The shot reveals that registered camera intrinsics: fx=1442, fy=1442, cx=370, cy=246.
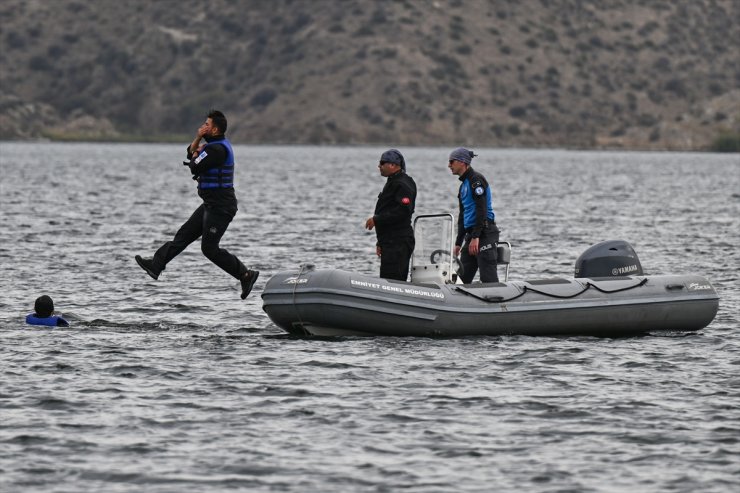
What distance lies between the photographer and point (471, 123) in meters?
123

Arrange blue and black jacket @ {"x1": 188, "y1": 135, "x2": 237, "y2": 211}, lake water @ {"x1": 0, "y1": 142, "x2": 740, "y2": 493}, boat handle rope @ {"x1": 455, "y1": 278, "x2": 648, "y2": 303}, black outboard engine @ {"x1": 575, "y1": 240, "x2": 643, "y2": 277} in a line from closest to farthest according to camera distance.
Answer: lake water @ {"x1": 0, "y1": 142, "x2": 740, "y2": 493} → boat handle rope @ {"x1": 455, "y1": 278, "x2": 648, "y2": 303} → blue and black jacket @ {"x1": 188, "y1": 135, "x2": 237, "y2": 211} → black outboard engine @ {"x1": 575, "y1": 240, "x2": 643, "y2": 277}

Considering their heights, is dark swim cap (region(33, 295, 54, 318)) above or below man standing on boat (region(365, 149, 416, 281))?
below

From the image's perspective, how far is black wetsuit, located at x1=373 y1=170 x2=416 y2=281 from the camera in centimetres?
1612

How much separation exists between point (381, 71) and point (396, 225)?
109506 millimetres

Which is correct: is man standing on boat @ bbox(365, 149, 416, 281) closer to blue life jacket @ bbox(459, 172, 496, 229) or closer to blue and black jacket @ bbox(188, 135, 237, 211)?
blue life jacket @ bbox(459, 172, 496, 229)

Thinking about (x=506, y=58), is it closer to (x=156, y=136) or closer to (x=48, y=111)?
(x=156, y=136)

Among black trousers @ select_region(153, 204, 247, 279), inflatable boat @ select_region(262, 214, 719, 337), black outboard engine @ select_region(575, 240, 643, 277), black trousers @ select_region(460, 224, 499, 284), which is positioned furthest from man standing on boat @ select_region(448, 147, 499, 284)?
black trousers @ select_region(153, 204, 247, 279)

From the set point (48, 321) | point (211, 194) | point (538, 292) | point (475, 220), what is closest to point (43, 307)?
point (48, 321)

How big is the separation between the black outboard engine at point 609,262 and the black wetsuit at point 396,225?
2310 millimetres

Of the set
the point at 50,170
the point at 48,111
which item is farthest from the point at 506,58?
the point at 50,170

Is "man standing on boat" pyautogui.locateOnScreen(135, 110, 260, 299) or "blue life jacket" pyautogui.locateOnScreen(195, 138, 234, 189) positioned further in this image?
"blue life jacket" pyautogui.locateOnScreen(195, 138, 234, 189)

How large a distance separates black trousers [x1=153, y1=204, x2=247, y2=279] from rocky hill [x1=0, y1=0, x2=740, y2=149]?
340 feet

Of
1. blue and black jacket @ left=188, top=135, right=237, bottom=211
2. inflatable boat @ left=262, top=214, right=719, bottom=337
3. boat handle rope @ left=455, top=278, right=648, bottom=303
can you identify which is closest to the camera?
inflatable boat @ left=262, top=214, right=719, bottom=337

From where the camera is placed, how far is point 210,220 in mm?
16297
